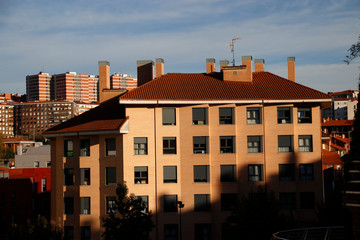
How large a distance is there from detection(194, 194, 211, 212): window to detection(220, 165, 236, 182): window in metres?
2.09

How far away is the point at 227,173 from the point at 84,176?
1247cm

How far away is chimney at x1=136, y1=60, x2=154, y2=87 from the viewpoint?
5328cm

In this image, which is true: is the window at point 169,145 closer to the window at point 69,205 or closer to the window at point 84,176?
Result: the window at point 84,176

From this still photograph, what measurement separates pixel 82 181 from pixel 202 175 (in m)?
10.5

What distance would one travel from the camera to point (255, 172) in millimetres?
45562

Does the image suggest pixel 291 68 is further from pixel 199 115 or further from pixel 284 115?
pixel 199 115

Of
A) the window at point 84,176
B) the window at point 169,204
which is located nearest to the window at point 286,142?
the window at point 169,204

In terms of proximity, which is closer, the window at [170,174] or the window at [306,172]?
the window at [170,174]

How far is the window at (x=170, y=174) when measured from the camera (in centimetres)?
4506

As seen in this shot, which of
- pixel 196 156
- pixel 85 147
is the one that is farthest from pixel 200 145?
pixel 85 147

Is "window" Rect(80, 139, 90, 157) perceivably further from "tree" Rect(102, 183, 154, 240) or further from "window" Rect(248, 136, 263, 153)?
"window" Rect(248, 136, 263, 153)

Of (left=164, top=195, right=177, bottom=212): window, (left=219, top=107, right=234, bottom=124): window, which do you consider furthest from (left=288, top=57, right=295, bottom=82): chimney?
(left=164, top=195, right=177, bottom=212): window

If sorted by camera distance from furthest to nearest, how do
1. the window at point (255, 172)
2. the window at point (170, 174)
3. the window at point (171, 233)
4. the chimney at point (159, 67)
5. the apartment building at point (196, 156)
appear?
the chimney at point (159, 67) → the window at point (255, 172) → the window at point (170, 174) → the apartment building at point (196, 156) → the window at point (171, 233)

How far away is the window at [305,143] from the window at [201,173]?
8.51 m
